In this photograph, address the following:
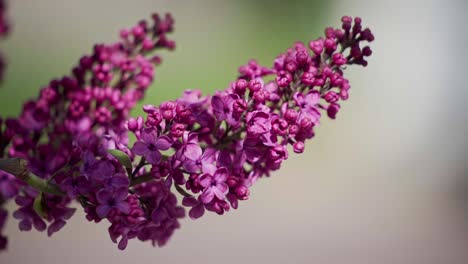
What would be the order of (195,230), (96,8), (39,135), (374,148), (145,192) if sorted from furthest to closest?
(96,8), (374,148), (195,230), (145,192), (39,135)

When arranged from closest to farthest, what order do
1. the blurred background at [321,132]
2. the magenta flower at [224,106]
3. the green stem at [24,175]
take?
the green stem at [24,175], the magenta flower at [224,106], the blurred background at [321,132]

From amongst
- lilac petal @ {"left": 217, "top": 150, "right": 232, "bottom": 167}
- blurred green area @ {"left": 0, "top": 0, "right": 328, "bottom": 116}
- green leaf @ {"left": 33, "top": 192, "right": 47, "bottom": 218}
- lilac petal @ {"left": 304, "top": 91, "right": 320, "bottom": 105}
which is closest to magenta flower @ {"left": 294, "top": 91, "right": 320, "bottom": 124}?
lilac petal @ {"left": 304, "top": 91, "right": 320, "bottom": 105}

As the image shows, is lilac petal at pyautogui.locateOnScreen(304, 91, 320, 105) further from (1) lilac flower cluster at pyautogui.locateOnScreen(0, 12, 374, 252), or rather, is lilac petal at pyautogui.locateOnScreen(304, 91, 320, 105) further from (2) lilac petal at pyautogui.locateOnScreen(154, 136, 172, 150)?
(2) lilac petal at pyautogui.locateOnScreen(154, 136, 172, 150)

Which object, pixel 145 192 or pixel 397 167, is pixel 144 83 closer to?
pixel 145 192

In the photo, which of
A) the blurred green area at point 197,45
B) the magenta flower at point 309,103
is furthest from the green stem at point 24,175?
the blurred green area at point 197,45

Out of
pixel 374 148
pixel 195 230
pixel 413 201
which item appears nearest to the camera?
pixel 195 230

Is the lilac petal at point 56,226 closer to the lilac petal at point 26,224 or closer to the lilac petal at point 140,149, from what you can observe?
the lilac petal at point 26,224

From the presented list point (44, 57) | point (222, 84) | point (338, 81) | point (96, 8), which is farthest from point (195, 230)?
point (338, 81)
